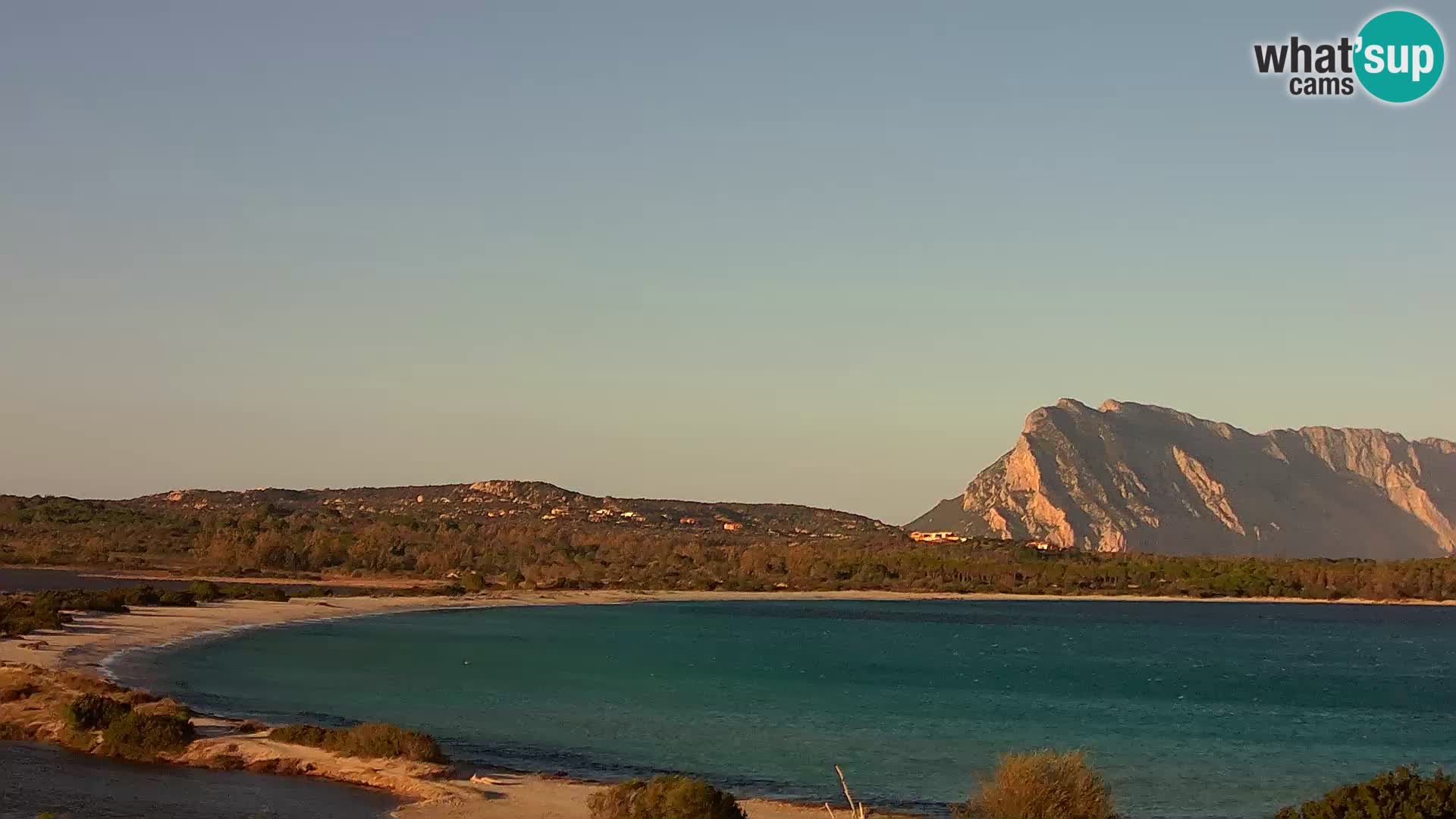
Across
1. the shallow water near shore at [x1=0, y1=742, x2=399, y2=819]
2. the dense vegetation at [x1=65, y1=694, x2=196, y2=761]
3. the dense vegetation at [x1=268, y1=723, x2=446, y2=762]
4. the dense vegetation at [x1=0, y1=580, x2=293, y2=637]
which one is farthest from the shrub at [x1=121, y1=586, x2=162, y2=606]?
the shallow water near shore at [x1=0, y1=742, x2=399, y2=819]

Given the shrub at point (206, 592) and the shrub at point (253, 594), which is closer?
the shrub at point (206, 592)

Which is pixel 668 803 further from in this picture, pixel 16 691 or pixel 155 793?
pixel 16 691

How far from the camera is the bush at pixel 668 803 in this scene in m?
21.0

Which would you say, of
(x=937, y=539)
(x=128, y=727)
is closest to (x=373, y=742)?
(x=128, y=727)

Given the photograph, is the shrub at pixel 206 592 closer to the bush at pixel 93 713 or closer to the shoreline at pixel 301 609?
the shoreline at pixel 301 609

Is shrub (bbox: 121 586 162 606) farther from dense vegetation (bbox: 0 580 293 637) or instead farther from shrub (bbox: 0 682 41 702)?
shrub (bbox: 0 682 41 702)

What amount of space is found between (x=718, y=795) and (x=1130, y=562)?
468 ft

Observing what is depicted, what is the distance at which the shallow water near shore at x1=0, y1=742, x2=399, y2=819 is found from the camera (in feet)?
71.9

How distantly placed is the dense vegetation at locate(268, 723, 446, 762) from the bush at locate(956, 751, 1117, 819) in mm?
11373

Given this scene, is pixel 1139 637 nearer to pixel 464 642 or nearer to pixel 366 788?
pixel 464 642

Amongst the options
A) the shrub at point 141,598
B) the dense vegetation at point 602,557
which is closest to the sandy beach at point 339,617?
the shrub at point 141,598

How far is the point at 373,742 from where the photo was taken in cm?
2797

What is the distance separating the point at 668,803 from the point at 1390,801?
32.8 feet

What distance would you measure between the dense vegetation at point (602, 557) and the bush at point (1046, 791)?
90657 millimetres
